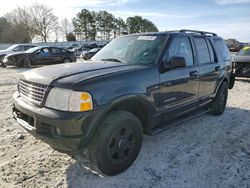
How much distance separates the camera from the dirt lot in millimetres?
3141

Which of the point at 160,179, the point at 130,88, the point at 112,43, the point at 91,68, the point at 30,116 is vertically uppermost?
the point at 112,43

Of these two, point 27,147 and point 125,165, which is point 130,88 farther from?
point 27,147

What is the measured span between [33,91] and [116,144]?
1.24 metres

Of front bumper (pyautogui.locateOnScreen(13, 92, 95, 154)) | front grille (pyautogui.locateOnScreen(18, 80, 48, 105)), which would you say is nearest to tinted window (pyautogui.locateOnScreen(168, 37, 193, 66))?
front bumper (pyautogui.locateOnScreen(13, 92, 95, 154))

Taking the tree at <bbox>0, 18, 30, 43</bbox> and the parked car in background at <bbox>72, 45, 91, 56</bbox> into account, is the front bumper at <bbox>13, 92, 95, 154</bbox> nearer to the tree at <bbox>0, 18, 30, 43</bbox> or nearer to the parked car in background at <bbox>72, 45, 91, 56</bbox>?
the parked car in background at <bbox>72, 45, 91, 56</bbox>

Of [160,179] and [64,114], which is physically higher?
[64,114]

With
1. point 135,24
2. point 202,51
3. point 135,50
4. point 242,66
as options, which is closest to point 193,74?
point 202,51

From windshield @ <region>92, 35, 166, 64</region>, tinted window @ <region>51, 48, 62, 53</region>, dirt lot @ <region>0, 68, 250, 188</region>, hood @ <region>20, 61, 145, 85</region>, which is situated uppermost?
windshield @ <region>92, 35, 166, 64</region>

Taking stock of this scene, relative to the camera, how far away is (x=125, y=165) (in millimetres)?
3373

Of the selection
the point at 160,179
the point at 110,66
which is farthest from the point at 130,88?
the point at 160,179

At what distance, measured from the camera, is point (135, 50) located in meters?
4.10

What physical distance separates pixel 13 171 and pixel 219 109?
4448mm

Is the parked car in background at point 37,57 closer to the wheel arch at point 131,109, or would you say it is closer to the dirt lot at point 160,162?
the dirt lot at point 160,162

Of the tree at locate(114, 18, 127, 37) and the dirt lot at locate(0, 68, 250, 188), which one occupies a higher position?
the tree at locate(114, 18, 127, 37)
